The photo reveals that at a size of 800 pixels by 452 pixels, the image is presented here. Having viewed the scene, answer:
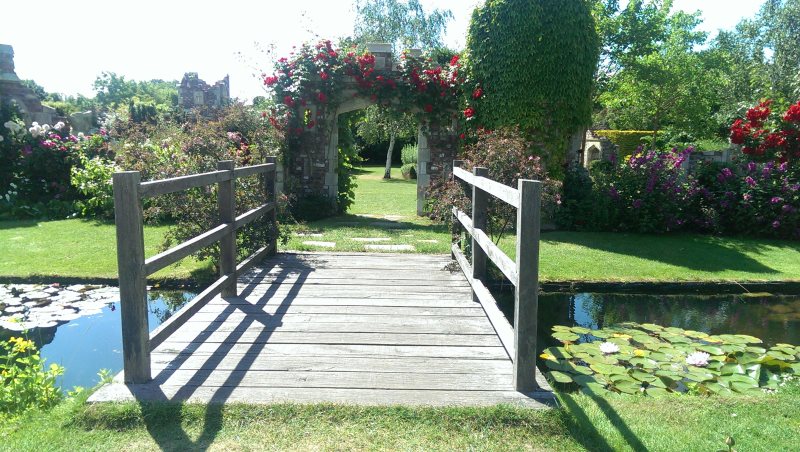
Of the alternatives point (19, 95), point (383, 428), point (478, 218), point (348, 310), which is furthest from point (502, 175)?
point (19, 95)

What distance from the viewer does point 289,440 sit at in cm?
260

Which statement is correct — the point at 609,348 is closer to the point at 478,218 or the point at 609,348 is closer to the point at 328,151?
the point at 478,218

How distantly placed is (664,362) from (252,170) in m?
3.81

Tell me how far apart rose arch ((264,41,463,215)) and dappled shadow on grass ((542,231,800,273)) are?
Result: 2840mm

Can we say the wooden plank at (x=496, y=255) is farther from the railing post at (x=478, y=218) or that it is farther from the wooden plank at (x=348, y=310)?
the wooden plank at (x=348, y=310)

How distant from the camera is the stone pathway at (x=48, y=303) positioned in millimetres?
5160

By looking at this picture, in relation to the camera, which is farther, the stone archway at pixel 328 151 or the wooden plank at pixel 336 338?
the stone archway at pixel 328 151

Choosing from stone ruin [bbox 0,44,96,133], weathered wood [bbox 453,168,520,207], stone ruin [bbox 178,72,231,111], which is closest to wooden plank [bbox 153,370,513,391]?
weathered wood [bbox 453,168,520,207]

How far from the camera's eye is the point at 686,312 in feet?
20.0

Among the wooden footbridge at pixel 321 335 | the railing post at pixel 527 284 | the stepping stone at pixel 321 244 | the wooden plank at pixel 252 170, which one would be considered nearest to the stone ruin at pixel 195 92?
the stepping stone at pixel 321 244

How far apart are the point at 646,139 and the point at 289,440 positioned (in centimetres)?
2034

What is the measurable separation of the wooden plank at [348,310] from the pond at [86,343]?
2.78 feet

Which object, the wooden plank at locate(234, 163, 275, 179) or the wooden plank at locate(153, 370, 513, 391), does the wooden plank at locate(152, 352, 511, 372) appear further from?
the wooden plank at locate(234, 163, 275, 179)

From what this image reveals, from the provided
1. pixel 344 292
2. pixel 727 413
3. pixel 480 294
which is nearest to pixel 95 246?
pixel 344 292
